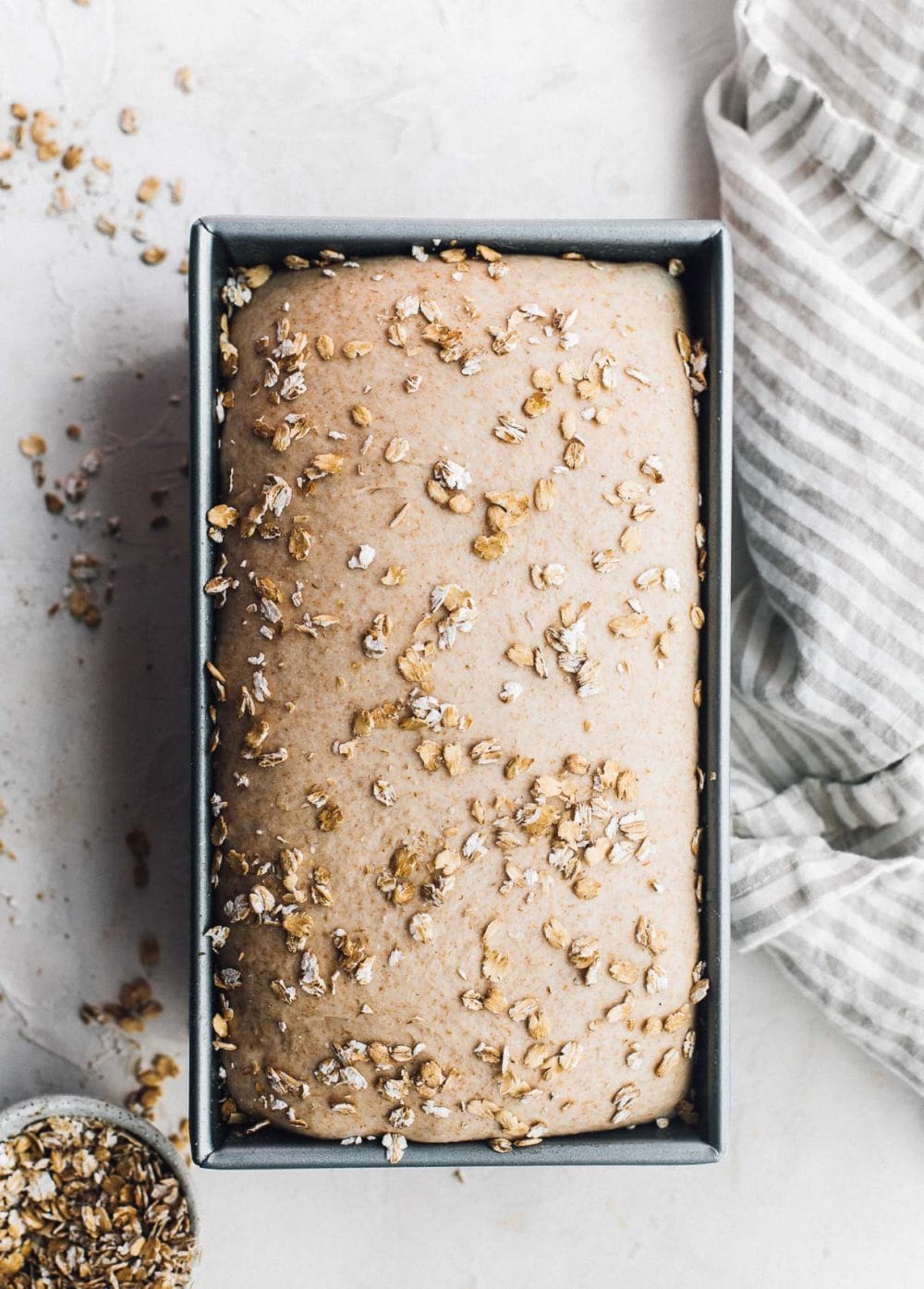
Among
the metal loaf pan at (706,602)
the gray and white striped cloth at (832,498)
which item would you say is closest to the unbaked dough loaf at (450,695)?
the metal loaf pan at (706,602)

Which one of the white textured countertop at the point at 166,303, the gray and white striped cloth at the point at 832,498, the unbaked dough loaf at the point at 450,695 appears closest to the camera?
the unbaked dough loaf at the point at 450,695

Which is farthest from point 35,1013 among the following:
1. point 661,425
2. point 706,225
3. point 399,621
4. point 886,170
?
point 886,170

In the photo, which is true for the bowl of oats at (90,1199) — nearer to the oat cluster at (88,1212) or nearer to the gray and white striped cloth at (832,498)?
the oat cluster at (88,1212)

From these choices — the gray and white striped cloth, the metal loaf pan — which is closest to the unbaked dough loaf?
the metal loaf pan

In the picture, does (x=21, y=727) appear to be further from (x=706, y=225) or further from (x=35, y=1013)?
(x=706, y=225)

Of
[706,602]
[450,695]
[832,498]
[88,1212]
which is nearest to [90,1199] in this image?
[88,1212]

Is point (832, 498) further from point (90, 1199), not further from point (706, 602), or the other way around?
point (90, 1199)
